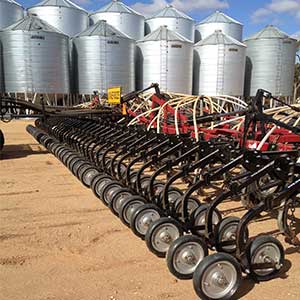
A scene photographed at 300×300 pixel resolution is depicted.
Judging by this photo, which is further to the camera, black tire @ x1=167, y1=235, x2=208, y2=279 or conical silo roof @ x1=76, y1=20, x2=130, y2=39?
conical silo roof @ x1=76, y1=20, x2=130, y2=39

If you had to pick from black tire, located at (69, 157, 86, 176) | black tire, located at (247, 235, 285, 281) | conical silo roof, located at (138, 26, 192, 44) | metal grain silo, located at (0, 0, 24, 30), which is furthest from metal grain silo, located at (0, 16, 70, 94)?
black tire, located at (247, 235, 285, 281)

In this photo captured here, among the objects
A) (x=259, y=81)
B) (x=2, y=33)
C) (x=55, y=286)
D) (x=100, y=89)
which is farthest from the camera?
(x=259, y=81)

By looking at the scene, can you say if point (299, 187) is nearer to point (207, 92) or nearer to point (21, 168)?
point (21, 168)

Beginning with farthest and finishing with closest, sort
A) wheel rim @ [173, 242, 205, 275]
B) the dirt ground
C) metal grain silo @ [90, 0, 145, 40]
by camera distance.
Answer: metal grain silo @ [90, 0, 145, 40], wheel rim @ [173, 242, 205, 275], the dirt ground

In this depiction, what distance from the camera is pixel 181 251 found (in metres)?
2.53

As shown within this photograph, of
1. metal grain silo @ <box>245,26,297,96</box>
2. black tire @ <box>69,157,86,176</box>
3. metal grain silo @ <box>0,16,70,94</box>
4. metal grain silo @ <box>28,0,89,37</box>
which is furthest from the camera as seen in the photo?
metal grain silo @ <box>245,26,297,96</box>

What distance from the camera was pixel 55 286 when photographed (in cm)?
249

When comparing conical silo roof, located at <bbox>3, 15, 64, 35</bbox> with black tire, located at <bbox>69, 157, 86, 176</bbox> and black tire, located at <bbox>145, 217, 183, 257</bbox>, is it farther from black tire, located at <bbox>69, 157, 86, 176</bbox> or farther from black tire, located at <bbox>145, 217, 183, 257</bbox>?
black tire, located at <bbox>145, 217, 183, 257</bbox>

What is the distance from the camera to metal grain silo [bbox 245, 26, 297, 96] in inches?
903

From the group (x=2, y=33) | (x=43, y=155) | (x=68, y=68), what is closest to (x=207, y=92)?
(x=68, y=68)

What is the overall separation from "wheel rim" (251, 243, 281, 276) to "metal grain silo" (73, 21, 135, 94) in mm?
18103

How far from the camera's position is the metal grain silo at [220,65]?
845 inches

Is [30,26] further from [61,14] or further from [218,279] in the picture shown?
[218,279]

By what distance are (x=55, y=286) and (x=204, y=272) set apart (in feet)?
3.56
